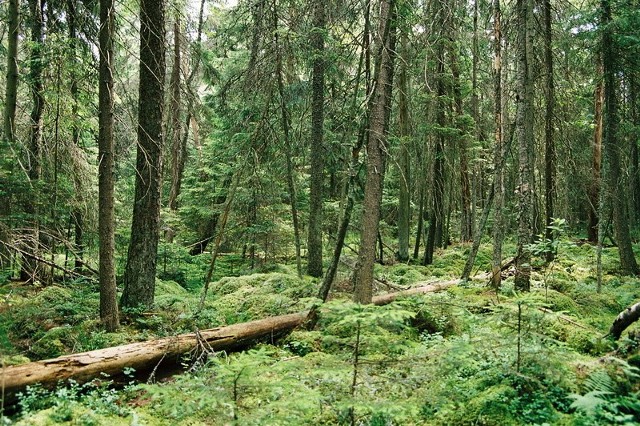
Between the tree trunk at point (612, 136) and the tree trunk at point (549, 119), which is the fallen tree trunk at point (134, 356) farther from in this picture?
the tree trunk at point (612, 136)

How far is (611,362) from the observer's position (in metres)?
3.26

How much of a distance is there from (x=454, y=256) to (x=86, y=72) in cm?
1293

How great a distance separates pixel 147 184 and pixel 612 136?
11963mm

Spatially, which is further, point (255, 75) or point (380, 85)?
point (255, 75)

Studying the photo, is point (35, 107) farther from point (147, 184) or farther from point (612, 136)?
point (612, 136)

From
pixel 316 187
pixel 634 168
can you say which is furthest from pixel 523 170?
pixel 634 168

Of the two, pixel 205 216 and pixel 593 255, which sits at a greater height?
pixel 205 216

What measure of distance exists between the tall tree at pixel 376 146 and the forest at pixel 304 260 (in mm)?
31

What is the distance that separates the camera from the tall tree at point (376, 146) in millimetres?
5789

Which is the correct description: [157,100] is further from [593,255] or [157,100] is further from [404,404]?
[593,255]

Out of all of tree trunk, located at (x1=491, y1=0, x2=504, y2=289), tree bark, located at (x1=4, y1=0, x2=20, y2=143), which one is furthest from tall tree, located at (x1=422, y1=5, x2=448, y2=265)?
tree bark, located at (x1=4, y1=0, x2=20, y2=143)

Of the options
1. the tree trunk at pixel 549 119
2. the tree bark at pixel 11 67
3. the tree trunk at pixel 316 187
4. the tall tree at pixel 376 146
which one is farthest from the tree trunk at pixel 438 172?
the tree bark at pixel 11 67

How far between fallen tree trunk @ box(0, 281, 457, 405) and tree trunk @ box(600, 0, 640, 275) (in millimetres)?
9660

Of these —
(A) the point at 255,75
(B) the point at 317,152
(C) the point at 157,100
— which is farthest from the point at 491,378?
(B) the point at 317,152
